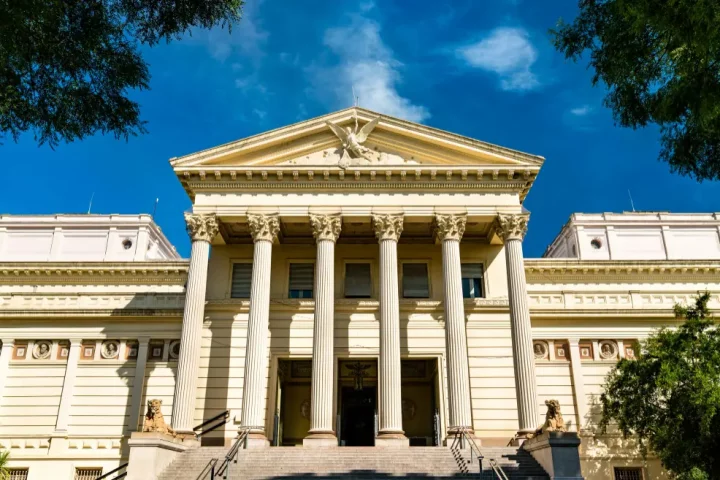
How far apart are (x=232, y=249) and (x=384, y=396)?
10078 mm

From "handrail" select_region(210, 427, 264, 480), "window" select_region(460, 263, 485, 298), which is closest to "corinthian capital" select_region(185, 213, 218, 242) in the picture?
"handrail" select_region(210, 427, 264, 480)

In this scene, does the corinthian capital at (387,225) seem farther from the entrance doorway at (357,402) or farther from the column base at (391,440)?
the column base at (391,440)

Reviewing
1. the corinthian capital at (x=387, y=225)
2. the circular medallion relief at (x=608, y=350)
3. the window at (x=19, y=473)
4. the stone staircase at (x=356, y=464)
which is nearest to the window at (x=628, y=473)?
the circular medallion relief at (x=608, y=350)

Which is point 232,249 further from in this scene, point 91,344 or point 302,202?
point 91,344

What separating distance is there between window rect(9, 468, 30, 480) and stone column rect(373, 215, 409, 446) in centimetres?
1459

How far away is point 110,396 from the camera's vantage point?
26.0 metres

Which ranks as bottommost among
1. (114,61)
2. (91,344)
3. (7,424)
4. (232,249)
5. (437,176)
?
(7,424)

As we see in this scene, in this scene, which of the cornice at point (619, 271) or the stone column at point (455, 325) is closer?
the stone column at point (455, 325)

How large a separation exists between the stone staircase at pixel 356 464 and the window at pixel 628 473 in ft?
23.0

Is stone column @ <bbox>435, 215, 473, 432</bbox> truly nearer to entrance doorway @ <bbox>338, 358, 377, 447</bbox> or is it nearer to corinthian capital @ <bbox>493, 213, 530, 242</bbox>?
corinthian capital @ <bbox>493, 213, 530, 242</bbox>

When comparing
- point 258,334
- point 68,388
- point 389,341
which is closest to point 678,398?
point 389,341

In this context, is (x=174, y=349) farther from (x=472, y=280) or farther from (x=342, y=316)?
(x=472, y=280)

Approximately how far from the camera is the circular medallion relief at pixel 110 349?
26750 mm

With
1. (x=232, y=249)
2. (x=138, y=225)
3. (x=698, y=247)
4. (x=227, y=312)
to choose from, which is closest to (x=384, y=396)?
(x=227, y=312)
